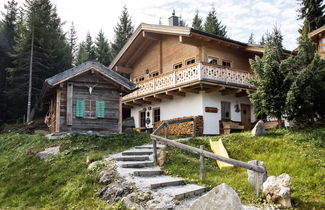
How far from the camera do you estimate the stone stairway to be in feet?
21.1

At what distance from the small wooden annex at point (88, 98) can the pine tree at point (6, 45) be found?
56.9ft

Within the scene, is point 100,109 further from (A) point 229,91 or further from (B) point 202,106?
(A) point 229,91

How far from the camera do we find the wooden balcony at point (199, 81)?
16.3m

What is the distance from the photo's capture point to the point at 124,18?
39656 mm

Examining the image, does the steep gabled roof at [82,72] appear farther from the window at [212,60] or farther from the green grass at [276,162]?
the window at [212,60]

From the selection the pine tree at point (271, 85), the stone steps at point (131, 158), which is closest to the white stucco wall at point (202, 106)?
the pine tree at point (271, 85)

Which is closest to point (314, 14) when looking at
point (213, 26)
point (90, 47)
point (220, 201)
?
point (213, 26)

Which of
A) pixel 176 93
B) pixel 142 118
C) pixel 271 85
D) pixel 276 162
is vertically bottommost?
pixel 276 162

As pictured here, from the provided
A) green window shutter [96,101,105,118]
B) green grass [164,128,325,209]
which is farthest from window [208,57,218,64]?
green window shutter [96,101,105,118]

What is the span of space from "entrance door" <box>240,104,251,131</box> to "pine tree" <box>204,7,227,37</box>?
18.8 metres

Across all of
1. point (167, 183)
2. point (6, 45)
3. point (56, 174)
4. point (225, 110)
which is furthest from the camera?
point (6, 45)

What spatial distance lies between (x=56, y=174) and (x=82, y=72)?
6.58m

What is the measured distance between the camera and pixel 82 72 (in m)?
14.7

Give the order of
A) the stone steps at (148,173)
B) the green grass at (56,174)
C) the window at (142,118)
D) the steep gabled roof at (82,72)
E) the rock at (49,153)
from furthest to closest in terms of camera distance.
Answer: the window at (142,118) → the steep gabled roof at (82,72) → the rock at (49,153) → the stone steps at (148,173) → the green grass at (56,174)
